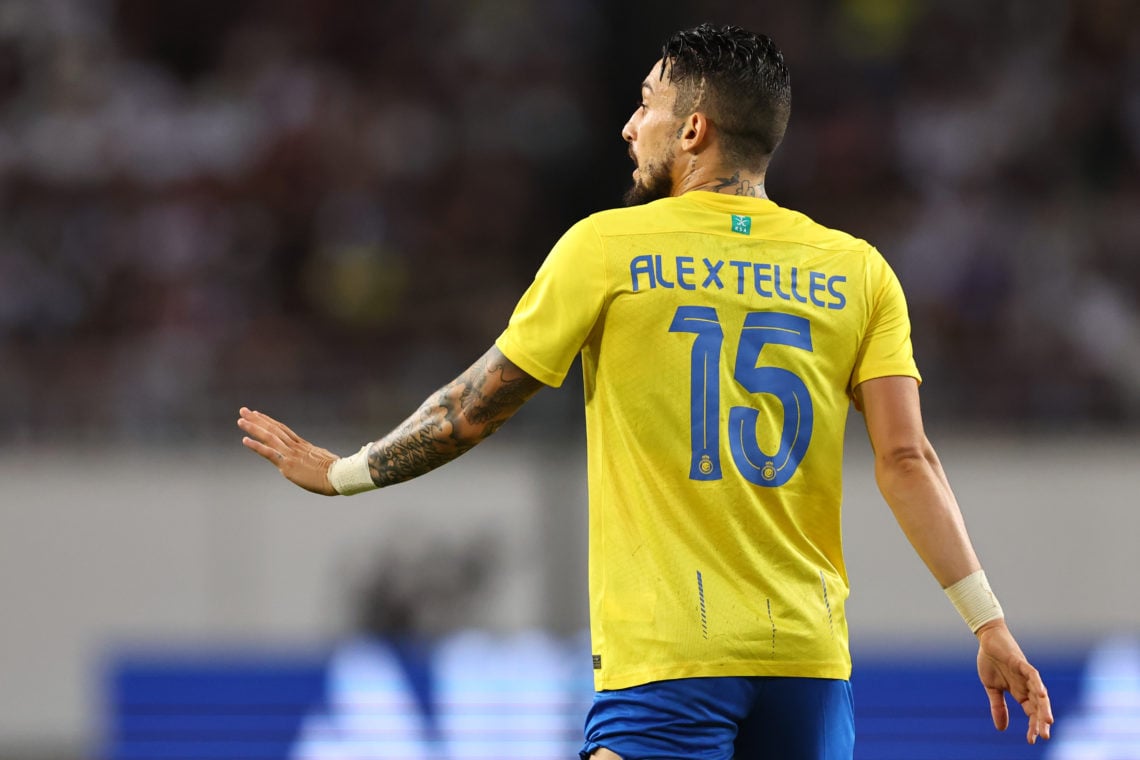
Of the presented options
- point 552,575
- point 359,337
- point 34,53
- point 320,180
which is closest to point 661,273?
point 552,575

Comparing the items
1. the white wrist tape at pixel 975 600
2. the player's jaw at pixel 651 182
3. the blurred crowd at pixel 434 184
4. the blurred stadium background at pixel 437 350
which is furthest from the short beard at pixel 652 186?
the blurred crowd at pixel 434 184

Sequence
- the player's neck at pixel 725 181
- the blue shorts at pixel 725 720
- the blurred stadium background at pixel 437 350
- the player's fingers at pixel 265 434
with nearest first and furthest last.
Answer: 1. the blue shorts at pixel 725 720
2. the player's neck at pixel 725 181
3. the player's fingers at pixel 265 434
4. the blurred stadium background at pixel 437 350

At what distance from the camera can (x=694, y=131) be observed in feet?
11.0

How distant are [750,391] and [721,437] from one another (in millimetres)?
106

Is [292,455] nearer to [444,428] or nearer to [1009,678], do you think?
[444,428]

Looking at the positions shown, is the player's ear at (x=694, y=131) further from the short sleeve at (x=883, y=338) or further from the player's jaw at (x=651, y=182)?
the short sleeve at (x=883, y=338)

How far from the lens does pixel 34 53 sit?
1284 cm

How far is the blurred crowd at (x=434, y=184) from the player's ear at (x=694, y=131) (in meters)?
6.16

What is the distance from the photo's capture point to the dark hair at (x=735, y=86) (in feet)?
10.9

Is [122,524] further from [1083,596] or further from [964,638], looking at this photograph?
[1083,596]

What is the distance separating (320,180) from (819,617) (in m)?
9.16

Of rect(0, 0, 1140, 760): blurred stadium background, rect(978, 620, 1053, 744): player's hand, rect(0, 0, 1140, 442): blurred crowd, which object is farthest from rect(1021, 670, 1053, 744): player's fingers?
rect(0, 0, 1140, 442): blurred crowd

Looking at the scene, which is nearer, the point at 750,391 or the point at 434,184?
the point at 750,391

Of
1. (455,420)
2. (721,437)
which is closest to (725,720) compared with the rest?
(721,437)
